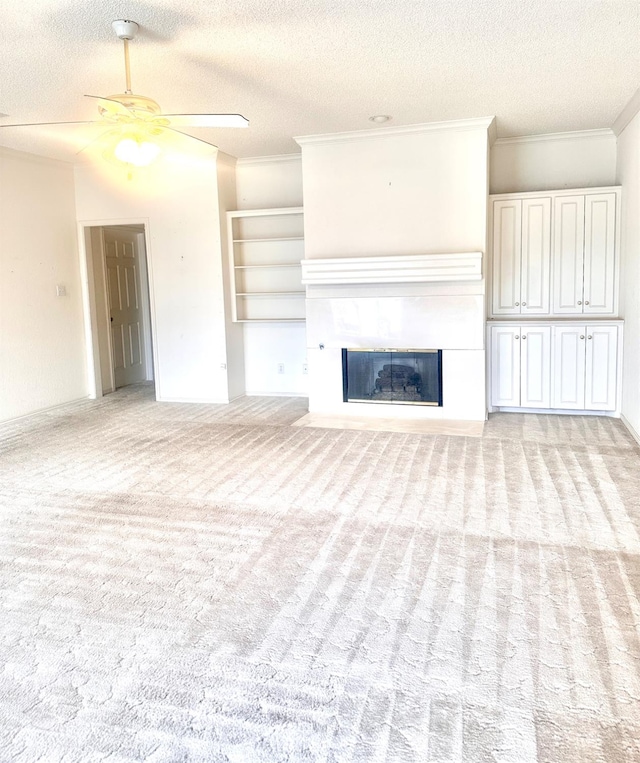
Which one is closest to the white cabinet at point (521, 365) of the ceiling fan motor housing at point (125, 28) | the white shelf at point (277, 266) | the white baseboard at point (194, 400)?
the white shelf at point (277, 266)

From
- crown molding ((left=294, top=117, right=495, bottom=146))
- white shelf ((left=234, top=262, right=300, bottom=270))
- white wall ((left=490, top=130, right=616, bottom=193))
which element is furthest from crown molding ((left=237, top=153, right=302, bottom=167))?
white wall ((left=490, top=130, right=616, bottom=193))

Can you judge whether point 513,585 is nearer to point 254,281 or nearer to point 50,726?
point 50,726

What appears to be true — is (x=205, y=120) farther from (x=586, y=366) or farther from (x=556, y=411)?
(x=556, y=411)

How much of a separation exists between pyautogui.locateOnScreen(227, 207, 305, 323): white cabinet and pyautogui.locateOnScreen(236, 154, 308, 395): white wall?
0.16m

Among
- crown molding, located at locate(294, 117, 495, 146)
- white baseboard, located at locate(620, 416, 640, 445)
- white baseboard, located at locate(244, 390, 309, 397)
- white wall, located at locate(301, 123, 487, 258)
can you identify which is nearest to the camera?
white baseboard, located at locate(620, 416, 640, 445)

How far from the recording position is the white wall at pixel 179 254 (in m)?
6.34

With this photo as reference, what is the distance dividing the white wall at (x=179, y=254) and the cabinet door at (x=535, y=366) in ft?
10.1

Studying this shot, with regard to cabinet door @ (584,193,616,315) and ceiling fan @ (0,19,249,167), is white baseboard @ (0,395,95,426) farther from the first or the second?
cabinet door @ (584,193,616,315)

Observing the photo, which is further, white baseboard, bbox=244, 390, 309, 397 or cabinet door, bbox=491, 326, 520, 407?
white baseboard, bbox=244, 390, 309, 397

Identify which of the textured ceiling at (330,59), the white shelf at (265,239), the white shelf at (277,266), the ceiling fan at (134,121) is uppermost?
the textured ceiling at (330,59)

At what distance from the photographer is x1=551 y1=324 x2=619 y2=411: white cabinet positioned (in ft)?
17.7

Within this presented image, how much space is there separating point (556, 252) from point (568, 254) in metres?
0.11

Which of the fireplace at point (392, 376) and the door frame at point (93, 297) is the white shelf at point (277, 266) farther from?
the fireplace at point (392, 376)

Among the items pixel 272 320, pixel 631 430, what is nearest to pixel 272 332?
pixel 272 320
